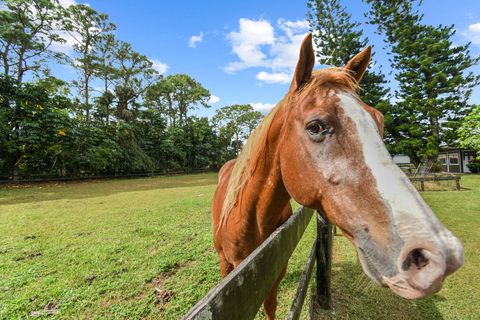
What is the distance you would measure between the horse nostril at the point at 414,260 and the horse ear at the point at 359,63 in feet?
3.28

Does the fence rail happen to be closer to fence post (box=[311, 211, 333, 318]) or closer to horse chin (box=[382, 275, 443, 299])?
fence post (box=[311, 211, 333, 318])

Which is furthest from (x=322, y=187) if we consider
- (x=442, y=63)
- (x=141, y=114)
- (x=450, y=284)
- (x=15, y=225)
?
(x=141, y=114)

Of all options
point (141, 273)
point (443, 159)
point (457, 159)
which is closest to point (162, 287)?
point (141, 273)

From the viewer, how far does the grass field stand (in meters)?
2.55

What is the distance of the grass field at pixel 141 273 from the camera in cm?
255

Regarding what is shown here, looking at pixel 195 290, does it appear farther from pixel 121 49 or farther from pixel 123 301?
pixel 121 49

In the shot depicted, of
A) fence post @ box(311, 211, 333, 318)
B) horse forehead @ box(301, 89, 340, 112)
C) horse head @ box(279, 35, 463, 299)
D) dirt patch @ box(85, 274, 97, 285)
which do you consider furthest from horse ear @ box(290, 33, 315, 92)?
dirt patch @ box(85, 274, 97, 285)

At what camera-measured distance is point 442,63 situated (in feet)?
56.2

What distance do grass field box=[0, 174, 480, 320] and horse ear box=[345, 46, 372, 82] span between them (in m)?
1.11

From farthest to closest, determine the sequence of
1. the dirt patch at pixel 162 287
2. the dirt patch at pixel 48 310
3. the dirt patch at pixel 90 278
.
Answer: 1. the dirt patch at pixel 90 278
2. the dirt patch at pixel 162 287
3. the dirt patch at pixel 48 310

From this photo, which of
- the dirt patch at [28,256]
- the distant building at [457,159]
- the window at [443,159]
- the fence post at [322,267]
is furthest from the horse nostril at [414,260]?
the window at [443,159]

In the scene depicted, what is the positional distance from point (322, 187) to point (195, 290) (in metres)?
2.62

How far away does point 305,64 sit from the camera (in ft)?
3.75

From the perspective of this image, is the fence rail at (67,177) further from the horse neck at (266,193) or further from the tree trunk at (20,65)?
the horse neck at (266,193)
